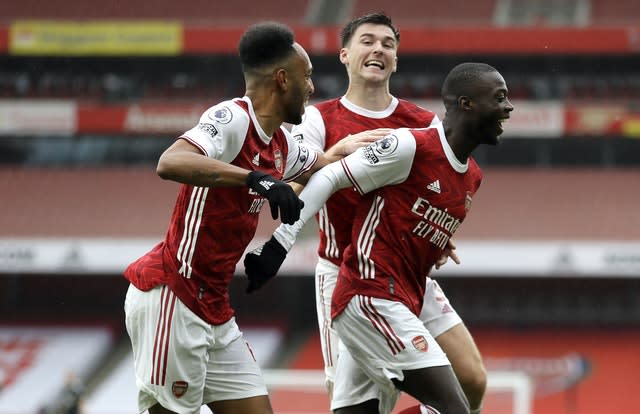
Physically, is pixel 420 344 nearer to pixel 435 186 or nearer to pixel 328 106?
pixel 435 186

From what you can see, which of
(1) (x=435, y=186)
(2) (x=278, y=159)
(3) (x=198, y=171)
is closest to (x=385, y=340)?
(1) (x=435, y=186)

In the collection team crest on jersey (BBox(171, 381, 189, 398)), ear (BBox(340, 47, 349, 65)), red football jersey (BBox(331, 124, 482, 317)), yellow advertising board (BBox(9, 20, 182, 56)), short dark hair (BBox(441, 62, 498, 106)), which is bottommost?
team crest on jersey (BBox(171, 381, 189, 398))

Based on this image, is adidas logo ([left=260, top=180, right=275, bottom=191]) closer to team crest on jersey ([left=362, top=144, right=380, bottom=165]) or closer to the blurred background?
team crest on jersey ([left=362, top=144, right=380, bottom=165])

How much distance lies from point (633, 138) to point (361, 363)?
1602 cm

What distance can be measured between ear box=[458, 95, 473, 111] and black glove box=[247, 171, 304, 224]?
1.13 m

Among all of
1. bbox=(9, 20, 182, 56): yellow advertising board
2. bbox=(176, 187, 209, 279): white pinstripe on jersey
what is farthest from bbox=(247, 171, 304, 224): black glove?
bbox=(9, 20, 182, 56): yellow advertising board

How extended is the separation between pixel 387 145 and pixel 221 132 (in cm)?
82

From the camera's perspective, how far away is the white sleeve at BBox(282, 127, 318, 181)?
526 centimetres

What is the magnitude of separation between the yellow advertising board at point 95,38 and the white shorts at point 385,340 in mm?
16028

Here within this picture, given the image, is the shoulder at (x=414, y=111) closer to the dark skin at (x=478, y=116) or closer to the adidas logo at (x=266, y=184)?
the dark skin at (x=478, y=116)

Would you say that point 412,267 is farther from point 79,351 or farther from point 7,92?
point 7,92

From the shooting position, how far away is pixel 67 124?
20.5 meters

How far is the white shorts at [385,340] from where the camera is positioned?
4.96m

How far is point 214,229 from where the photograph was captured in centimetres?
484
